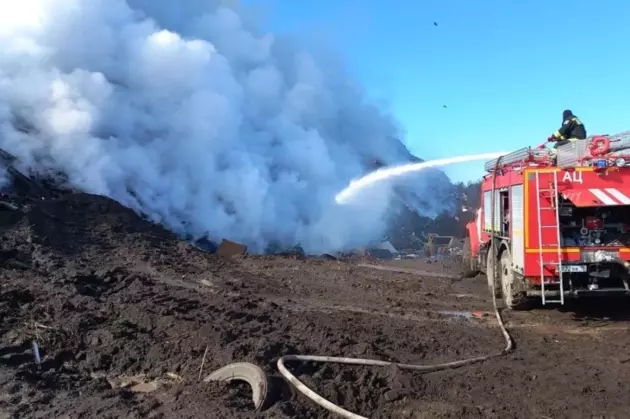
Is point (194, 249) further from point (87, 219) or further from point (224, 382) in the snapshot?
point (224, 382)

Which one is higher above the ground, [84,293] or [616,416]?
[84,293]

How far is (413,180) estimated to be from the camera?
36.0m

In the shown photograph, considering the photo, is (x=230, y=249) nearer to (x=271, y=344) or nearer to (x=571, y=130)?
(x=571, y=130)

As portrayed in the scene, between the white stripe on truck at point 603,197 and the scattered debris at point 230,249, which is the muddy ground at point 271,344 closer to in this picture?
the white stripe on truck at point 603,197

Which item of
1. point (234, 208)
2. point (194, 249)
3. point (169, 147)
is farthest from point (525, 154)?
point (169, 147)

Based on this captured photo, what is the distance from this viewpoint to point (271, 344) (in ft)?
20.4

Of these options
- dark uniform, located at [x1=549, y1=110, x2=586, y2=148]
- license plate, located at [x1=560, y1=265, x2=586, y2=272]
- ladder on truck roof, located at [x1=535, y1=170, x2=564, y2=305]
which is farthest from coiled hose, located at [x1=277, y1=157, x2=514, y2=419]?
dark uniform, located at [x1=549, y1=110, x2=586, y2=148]

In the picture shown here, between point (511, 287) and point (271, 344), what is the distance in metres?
4.63

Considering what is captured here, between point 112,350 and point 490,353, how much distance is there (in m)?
4.31

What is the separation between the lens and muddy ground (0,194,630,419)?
4.89 m

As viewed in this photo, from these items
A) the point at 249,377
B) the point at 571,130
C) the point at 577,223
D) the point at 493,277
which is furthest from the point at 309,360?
the point at 571,130

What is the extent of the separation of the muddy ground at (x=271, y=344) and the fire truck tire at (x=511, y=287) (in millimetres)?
331

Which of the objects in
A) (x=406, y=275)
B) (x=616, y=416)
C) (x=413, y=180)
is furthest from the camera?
(x=413, y=180)

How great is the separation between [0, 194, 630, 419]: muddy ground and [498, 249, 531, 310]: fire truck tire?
331mm
